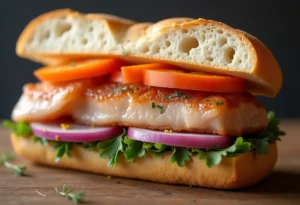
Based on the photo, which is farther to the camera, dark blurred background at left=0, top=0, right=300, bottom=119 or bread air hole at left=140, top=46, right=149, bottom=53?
dark blurred background at left=0, top=0, right=300, bottom=119

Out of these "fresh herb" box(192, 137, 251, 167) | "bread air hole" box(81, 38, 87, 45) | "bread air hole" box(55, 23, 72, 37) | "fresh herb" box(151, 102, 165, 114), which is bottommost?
"fresh herb" box(192, 137, 251, 167)

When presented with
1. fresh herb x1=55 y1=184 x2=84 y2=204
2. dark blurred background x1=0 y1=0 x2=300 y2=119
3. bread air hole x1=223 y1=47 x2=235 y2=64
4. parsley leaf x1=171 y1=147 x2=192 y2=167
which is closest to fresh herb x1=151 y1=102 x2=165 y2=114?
parsley leaf x1=171 y1=147 x2=192 y2=167

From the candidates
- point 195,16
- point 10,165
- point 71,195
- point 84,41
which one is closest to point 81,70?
point 84,41

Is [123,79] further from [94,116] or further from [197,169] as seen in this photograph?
[197,169]

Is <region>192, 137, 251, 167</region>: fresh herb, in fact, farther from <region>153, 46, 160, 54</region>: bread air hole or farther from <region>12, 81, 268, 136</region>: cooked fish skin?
<region>153, 46, 160, 54</region>: bread air hole

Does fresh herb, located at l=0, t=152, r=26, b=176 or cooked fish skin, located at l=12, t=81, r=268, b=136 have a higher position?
cooked fish skin, located at l=12, t=81, r=268, b=136

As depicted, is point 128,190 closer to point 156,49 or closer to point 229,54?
point 156,49

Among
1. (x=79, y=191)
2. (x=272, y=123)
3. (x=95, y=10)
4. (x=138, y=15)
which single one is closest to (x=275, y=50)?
(x=138, y=15)

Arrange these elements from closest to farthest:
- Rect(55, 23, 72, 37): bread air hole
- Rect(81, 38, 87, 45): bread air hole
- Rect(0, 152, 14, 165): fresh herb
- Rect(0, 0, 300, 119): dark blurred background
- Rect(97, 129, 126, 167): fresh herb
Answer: Rect(97, 129, 126, 167): fresh herb
Rect(81, 38, 87, 45): bread air hole
Rect(55, 23, 72, 37): bread air hole
Rect(0, 152, 14, 165): fresh herb
Rect(0, 0, 300, 119): dark blurred background
